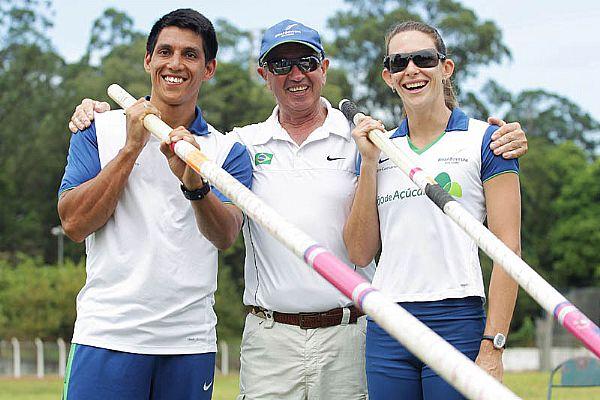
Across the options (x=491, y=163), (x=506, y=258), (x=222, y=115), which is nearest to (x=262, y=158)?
(x=491, y=163)

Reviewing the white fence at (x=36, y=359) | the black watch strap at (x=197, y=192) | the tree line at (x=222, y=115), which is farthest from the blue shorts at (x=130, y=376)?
the tree line at (x=222, y=115)

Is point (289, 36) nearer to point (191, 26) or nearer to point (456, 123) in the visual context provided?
Answer: point (191, 26)

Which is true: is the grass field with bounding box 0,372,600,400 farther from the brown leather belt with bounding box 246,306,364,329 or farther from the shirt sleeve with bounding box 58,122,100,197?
the shirt sleeve with bounding box 58,122,100,197

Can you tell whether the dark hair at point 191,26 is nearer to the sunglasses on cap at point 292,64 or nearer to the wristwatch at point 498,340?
the sunglasses on cap at point 292,64

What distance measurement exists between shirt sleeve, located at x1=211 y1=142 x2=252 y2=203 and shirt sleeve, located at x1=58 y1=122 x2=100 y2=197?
0.71 meters

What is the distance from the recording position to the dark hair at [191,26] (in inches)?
219

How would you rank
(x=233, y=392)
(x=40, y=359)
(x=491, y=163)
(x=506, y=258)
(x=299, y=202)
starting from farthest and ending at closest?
(x=40, y=359)
(x=233, y=392)
(x=299, y=202)
(x=491, y=163)
(x=506, y=258)

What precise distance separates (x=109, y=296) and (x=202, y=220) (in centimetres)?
62

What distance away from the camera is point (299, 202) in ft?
19.3

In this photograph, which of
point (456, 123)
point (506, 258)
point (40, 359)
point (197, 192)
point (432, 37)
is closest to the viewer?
point (506, 258)

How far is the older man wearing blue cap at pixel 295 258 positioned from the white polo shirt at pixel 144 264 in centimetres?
56

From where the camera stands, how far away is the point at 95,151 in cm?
545

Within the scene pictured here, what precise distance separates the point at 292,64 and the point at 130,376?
1.99 metres

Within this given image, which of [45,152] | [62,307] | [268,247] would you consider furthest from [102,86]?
[268,247]
